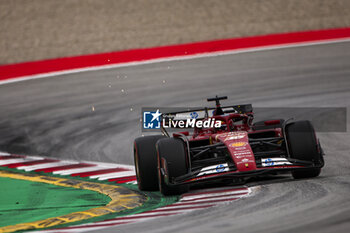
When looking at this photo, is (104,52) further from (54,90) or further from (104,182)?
(104,182)

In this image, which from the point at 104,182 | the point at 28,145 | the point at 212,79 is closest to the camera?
the point at 104,182

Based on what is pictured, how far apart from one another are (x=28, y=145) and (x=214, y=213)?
325 inches

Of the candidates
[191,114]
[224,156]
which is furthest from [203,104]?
[224,156]

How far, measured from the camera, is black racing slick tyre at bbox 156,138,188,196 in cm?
841

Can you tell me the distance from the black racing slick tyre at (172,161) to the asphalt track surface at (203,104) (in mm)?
905

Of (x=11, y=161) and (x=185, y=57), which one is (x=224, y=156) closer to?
(x=11, y=161)

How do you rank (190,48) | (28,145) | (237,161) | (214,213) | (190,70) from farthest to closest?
(190,48) < (190,70) < (28,145) < (237,161) < (214,213)

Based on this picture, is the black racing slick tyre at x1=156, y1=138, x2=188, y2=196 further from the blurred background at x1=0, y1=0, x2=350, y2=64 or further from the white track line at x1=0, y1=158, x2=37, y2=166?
the blurred background at x1=0, y1=0, x2=350, y2=64

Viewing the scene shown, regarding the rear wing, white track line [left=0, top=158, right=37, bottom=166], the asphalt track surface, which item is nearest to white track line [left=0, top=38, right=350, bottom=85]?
the asphalt track surface

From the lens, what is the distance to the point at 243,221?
586cm

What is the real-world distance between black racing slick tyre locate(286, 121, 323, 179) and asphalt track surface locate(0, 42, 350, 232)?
240mm

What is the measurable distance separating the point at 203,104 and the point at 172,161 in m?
7.96

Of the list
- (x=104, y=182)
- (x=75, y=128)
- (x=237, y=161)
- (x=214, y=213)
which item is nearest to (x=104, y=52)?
(x=75, y=128)

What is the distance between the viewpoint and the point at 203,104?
16328mm
